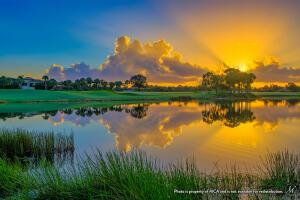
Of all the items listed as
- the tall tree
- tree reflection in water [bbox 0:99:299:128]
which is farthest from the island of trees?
tree reflection in water [bbox 0:99:299:128]

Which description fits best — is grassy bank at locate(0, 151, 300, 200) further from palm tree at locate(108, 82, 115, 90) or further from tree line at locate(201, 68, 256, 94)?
palm tree at locate(108, 82, 115, 90)

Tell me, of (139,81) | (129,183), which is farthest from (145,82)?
(129,183)

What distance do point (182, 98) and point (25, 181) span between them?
104273 mm

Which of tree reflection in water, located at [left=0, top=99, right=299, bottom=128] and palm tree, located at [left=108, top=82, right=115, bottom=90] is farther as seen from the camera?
palm tree, located at [left=108, top=82, right=115, bottom=90]

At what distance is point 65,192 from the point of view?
8.01 meters

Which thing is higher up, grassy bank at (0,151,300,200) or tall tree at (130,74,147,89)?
tall tree at (130,74,147,89)

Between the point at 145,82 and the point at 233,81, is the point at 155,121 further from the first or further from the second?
the point at 145,82

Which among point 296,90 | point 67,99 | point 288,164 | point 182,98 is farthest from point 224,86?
point 288,164

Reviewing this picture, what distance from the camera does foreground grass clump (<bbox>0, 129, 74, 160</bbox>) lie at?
16922mm

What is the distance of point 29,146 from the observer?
17.4m

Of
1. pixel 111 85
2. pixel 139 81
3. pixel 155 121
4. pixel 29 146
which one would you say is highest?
pixel 139 81

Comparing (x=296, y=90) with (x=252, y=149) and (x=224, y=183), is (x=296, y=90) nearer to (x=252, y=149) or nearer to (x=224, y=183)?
(x=252, y=149)

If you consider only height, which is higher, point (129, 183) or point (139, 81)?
point (139, 81)

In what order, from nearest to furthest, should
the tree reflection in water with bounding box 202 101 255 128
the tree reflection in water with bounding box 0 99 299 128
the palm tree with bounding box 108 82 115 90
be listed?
the tree reflection in water with bounding box 202 101 255 128
the tree reflection in water with bounding box 0 99 299 128
the palm tree with bounding box 108 82 115 90
